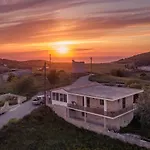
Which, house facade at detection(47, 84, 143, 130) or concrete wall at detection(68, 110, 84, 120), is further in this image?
concrete wall at detection(68, 110, 84, 120)

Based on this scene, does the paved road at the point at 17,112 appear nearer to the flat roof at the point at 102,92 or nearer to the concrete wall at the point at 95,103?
the flat roof at the point at 102,92

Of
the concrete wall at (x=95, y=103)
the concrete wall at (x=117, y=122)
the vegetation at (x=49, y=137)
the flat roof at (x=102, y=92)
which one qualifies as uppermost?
the flat roof at (x=102, y=92)

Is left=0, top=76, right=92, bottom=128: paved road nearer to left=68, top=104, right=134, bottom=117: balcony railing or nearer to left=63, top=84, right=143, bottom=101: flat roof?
left=63, top=84, right=143, bottom=101: flat roof

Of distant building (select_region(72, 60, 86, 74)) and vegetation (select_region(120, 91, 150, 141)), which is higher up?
distant building (select_region(72, 60, 86, 74))

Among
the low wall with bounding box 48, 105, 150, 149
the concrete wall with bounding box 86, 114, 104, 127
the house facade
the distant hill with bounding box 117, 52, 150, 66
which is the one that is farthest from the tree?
the distant hill with bounding box 117, 52, 150, 66

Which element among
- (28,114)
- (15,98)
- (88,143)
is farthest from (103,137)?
(15,98)

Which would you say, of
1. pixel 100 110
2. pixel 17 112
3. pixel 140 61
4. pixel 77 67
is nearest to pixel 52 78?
pixel 77 67

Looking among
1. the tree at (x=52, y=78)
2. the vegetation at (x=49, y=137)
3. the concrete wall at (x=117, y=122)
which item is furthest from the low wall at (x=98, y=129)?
the tree at (x=52, y=78)
